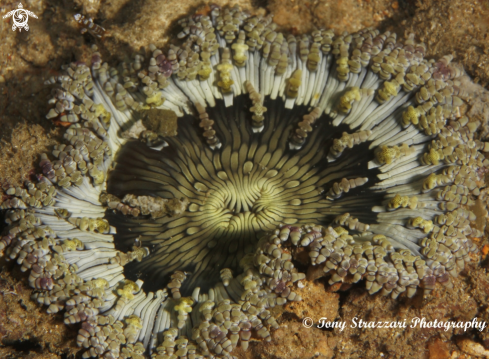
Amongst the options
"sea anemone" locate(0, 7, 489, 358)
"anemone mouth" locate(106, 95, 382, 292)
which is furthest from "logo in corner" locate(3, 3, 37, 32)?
"anemone mouth" locate(106, 95, 382, 292)

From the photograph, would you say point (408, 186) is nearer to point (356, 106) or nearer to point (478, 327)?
point (356, 106)

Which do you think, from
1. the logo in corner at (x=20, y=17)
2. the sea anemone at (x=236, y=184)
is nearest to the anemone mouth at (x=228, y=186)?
the sea anemone at (x=236, y=184)

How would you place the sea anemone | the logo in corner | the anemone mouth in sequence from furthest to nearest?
the logo in corner
the anemone mouth
the sea anemone

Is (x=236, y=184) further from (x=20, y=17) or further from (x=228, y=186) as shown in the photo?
(x=20, y=17)

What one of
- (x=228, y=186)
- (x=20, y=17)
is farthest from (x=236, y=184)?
(x=20, y=17)

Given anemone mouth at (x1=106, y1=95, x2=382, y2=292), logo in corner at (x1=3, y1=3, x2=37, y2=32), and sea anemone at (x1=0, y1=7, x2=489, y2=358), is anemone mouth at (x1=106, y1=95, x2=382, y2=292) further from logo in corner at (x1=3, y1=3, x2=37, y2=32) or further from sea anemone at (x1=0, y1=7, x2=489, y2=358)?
logo in corner at (x1=3, y1=3, x2=37, y2=32)

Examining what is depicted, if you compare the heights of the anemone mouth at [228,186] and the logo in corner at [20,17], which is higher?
the logo in corner at [20,17]

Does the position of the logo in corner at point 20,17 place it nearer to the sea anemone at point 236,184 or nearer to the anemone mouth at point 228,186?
the sea anemone at point 236,184
